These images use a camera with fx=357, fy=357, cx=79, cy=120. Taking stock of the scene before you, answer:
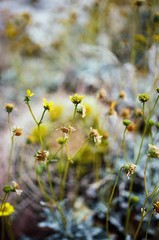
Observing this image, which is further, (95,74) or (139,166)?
(95,74)

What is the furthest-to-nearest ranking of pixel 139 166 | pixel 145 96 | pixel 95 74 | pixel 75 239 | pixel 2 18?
1. pixel 2 18
2. pixel 95 74
3. pixel 139 166
4. pixel 75 239
5. pixel 145 96

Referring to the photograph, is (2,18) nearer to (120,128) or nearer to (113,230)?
(120,128)

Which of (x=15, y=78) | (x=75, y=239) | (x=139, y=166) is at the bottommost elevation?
(x=75, y=239)

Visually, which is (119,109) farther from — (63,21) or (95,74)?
(63,21)

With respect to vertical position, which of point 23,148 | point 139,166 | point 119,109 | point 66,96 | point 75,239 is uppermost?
point 66,96

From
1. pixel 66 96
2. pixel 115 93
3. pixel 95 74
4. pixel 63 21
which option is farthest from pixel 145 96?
pixel 63 21

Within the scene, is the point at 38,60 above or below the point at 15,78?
above

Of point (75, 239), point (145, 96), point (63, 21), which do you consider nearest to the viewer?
point (145, 96)

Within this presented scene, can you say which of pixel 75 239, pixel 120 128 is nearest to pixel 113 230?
pixel 75 239

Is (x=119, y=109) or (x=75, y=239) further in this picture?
(x=119, y=109)
